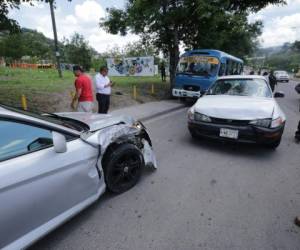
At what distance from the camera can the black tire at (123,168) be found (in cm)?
294

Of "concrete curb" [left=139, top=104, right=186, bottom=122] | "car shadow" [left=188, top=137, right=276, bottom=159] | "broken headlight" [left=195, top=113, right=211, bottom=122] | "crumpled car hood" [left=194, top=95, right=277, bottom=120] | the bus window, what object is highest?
the bus window

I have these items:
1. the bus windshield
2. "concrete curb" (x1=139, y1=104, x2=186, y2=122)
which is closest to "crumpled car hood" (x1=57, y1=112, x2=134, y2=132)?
"concrete curb" (x1=139, y1=104, x2=186, y2=122)

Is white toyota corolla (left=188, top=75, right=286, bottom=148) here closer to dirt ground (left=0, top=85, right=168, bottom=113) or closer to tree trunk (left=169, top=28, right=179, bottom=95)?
dirt ground (left=0, top=85, right=168, bottom=113)

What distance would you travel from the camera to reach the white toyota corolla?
4043 millimetres

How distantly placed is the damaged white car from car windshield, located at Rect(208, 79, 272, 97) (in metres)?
3.65

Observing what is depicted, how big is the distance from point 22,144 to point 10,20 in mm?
6121

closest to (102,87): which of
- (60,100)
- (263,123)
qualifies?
(60,100)

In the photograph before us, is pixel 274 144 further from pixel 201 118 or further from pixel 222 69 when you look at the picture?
pixel 222 69

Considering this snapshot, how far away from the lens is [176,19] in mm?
12000

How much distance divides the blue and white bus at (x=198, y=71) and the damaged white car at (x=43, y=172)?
25.4ft

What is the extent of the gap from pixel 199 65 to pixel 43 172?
9.59 metres

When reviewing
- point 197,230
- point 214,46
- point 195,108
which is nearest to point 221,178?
point 197,230

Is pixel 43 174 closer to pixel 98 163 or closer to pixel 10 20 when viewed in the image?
pixel 98 163

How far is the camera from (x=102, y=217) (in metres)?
2.65
